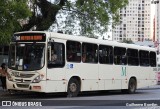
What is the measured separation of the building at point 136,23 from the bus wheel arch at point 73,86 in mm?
57124

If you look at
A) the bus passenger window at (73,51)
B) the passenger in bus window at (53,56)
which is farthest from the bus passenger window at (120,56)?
the passenger in bus window at (53,56)

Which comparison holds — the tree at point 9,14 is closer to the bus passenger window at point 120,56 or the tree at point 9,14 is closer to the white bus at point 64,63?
the white bus at point 64,63

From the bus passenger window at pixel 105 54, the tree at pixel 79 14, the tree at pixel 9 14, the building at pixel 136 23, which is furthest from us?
the building at pixel 136 23

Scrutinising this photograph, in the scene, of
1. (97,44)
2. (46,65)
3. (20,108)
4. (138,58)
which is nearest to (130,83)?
(138,58)

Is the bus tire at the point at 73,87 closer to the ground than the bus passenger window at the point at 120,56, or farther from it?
closer to the ground

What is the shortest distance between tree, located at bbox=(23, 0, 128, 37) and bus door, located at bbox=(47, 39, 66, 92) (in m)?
6.22

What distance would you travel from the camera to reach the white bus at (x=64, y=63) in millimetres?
18766

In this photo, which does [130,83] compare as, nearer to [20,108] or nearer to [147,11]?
[20,108]

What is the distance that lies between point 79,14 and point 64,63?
8.51 m

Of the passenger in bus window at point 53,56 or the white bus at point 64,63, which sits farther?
the passenger in bus window at point 53,56

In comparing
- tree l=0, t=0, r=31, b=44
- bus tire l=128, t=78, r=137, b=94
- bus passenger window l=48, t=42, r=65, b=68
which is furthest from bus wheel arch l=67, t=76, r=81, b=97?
bus tire l=128, t=78, r=137, b=94

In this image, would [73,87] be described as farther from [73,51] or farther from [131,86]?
[131,86]

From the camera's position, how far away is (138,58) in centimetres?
2623

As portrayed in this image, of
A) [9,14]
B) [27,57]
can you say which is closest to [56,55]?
[27,57]
